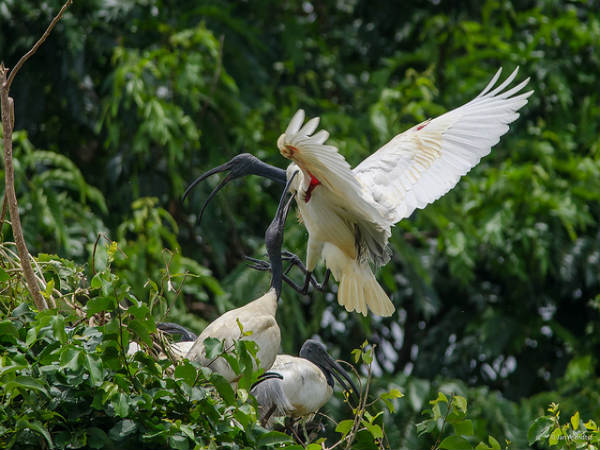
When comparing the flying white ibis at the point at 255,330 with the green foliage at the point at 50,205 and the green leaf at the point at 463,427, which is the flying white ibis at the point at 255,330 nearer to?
the green leaf at the point at 463,427

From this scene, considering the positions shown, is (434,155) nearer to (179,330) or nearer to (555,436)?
(179,330)

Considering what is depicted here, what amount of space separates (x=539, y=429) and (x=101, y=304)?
136cm

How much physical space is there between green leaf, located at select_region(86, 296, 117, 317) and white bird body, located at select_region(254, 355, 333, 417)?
45.5 inches

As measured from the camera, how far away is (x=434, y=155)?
446 cm

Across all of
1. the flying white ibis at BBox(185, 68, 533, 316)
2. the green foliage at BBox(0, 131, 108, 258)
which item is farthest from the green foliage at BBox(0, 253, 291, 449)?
the green foliage at BBox(0, 131, 108, 258)

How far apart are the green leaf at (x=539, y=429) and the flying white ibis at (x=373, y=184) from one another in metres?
1.02

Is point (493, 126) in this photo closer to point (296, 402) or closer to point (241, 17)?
point (296, 402)

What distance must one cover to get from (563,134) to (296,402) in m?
4.42

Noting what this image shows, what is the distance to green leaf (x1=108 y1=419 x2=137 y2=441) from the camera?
9.32ft

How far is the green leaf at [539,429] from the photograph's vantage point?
3303 millimetres

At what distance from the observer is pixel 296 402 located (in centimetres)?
401

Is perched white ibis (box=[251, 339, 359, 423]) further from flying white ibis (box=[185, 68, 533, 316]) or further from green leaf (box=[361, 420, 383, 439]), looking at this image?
green leaf (box=[361, 420, 383, 439])

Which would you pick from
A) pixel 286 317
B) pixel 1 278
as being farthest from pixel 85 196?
pixel 1 278

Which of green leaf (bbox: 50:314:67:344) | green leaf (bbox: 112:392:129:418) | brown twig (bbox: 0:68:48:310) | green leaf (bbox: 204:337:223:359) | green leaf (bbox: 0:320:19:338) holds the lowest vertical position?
green leaf (bbox: 112:392:129:418)
